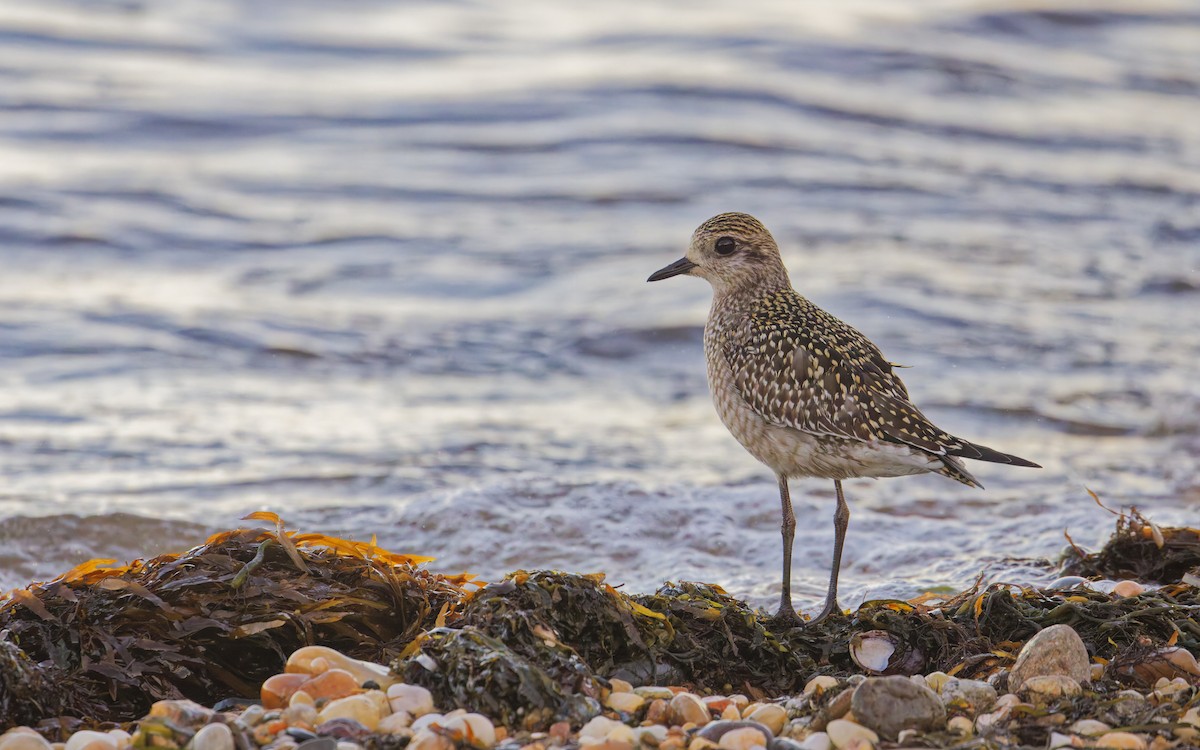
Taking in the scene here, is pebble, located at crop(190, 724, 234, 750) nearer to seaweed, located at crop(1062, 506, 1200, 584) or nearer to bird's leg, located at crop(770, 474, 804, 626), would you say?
bird's leg, located at crop(770, 474, 804, 626)

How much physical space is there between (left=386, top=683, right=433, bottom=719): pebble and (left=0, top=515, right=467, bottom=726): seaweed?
645 mm

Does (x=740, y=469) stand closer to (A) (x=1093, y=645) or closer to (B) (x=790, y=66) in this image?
(A) (x=1093, y=645)

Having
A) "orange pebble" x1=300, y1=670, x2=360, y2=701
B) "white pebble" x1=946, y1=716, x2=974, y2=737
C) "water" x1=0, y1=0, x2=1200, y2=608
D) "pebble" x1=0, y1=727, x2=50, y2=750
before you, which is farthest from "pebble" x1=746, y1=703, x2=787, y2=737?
"water" x1=0, y1=0, x2=1200, y2=608

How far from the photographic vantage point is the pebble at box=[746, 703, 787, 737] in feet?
11.2

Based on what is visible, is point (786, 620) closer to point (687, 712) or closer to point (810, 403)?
point (810, 403)

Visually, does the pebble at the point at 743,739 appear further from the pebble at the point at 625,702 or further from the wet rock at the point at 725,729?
the pebble at the point at 625,702

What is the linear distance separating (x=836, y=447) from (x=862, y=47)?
521 inches

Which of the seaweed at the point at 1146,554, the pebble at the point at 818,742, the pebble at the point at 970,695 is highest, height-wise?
the pebble at the point at 818,742

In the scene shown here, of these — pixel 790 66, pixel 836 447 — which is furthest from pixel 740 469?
pixel 790 66

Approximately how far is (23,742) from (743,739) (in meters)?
1.70

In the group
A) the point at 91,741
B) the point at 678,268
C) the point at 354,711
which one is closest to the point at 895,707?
the point at 354,711

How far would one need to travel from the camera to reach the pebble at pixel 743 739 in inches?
125

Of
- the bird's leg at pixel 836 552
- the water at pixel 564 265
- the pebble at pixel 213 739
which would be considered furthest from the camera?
the water at pixel 564 265

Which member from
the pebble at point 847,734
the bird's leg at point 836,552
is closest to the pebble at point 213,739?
the pebble at point 847,734
